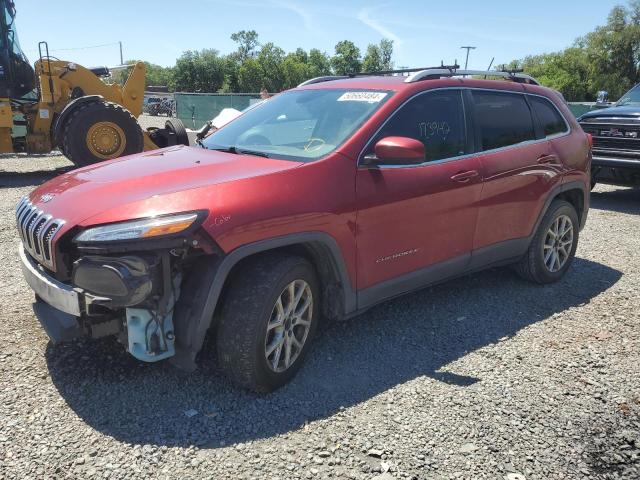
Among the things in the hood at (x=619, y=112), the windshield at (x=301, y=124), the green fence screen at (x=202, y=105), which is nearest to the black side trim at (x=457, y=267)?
the windshield at (x=301, y=124)

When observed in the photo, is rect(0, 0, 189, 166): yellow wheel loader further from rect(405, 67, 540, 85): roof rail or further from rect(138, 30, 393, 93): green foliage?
rect(138, 30, 393, 93): green foliage

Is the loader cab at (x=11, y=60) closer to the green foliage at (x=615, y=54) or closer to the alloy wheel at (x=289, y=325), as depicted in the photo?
the alloy wheel at (x=289, y=325)

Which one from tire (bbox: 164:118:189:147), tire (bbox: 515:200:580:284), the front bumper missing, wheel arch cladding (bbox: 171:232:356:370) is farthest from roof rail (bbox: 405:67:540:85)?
tire (bbox: 164:118:189:147)

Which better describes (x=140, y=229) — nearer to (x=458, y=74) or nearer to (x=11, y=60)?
(x=458, y=74)

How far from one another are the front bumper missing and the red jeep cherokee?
11mm

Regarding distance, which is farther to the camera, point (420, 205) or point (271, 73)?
point (271, 73)

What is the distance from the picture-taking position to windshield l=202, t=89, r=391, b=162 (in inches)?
139

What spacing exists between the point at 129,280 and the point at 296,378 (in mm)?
1277

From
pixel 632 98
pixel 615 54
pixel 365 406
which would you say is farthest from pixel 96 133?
pixel 615 54

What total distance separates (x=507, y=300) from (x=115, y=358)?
327 centimetres

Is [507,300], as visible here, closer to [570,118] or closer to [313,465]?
[570,118]

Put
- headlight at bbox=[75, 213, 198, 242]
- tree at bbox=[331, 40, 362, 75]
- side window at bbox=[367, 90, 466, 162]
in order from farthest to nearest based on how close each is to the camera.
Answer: tree at bbox=[331, 40, 362, 75] → side window at bbox=[367, 90, 466, 162] → headlight at bbox=[75, 213, 198, 242]

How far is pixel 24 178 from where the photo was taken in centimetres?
1084

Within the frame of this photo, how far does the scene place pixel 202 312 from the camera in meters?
2.75
